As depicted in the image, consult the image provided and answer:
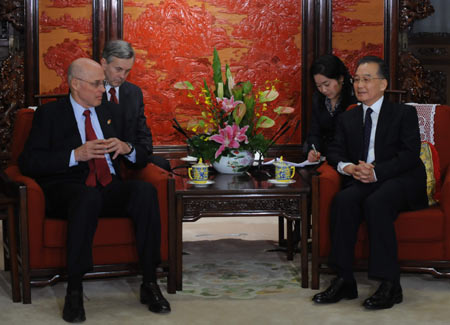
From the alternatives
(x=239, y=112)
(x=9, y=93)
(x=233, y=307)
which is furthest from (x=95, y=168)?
(x=9, y=93)

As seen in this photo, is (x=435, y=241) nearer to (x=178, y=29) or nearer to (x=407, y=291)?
(x=407, y=291)

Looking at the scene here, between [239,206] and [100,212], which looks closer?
[100,212]

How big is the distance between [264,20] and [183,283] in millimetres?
2785

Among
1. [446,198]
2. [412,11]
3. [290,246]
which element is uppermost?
[412,11]

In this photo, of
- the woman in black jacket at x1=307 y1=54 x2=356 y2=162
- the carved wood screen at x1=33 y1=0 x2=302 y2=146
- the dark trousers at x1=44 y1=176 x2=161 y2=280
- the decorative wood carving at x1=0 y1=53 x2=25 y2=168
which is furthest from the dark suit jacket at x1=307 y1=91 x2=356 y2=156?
the decorative wood carving at x1=0 y1=53 x2=25 y2=168

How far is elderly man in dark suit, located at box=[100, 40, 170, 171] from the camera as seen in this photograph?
11.7ft

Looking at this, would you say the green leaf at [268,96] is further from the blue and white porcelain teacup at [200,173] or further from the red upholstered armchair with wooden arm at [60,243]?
the red upholstered armchair with wooden arm at [60,243]

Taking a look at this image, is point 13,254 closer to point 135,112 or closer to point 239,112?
point 135,112

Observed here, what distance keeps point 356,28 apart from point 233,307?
3.15 meters

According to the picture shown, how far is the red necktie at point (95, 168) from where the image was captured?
3.14 metres

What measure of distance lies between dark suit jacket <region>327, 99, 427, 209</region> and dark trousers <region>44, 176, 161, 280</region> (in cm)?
99

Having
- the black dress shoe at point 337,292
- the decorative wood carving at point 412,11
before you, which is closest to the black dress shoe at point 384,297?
the black dress shoe at point 337,292

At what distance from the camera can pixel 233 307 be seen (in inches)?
117

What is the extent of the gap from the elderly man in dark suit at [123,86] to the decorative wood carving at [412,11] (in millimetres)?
2697
